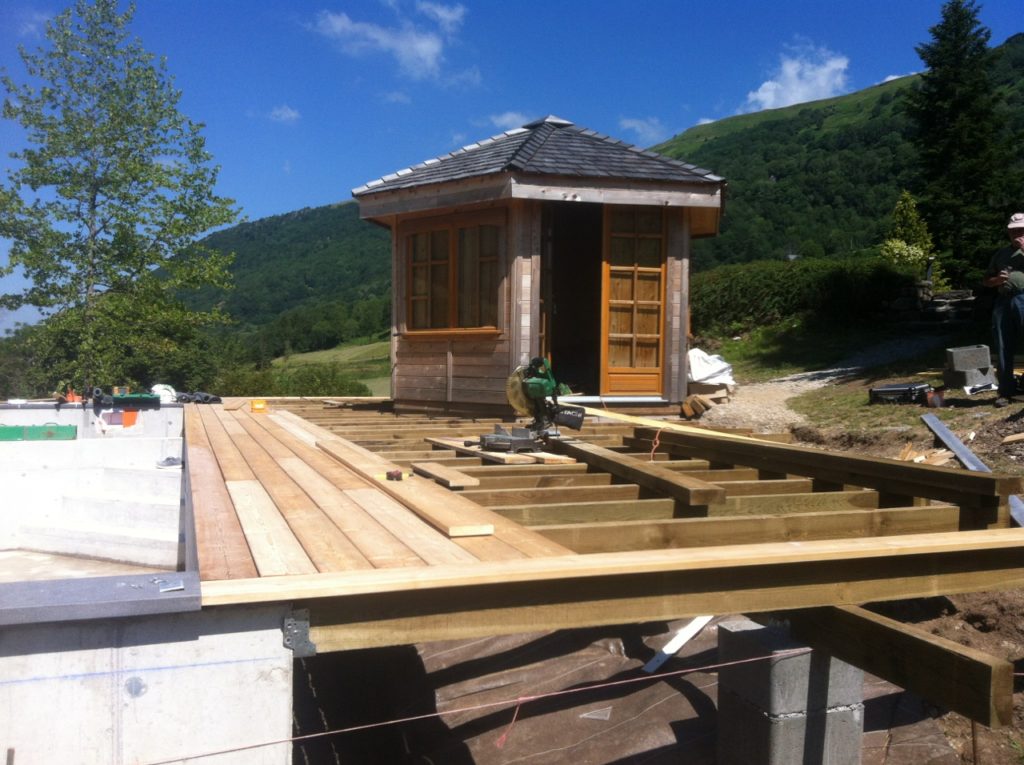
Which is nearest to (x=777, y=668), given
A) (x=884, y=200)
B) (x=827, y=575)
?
(x=827, y=575)

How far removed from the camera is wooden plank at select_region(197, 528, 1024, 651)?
8.36 ft

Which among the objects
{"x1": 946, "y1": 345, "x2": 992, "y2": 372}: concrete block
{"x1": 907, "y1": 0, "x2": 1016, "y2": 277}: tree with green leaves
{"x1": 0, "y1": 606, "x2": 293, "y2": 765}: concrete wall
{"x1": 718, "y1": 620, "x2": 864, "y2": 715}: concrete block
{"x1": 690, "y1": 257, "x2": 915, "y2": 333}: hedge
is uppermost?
{"x1": 907, "y1": 0, "x2": 1016, "y2": 277}: tree with green leaves

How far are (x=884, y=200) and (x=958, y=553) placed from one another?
5142 centimetres

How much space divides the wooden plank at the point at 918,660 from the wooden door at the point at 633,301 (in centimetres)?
445

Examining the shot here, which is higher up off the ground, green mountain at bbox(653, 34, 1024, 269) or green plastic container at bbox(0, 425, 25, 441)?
green mountain at bbox(653, 34, 1024, 269)

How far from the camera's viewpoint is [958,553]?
3426 millimetres

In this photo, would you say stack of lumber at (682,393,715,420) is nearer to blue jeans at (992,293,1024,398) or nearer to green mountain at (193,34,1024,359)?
blue jeans at (992,293,1024,398)

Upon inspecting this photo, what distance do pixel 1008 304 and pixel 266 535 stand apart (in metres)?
7.40

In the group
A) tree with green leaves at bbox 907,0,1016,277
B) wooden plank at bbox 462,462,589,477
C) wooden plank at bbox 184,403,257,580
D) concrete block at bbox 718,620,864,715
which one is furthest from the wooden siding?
tree with green leaves at bbox 907,0,1016,277

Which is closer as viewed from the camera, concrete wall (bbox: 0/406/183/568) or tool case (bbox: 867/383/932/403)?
concrete wall (bbox: 0/406/183/568)

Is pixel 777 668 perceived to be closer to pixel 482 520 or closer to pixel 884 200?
pixel 482 520

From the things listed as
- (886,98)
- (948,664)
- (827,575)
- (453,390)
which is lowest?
(948,664)

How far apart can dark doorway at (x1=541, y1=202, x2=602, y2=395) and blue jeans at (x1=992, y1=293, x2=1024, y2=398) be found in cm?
411

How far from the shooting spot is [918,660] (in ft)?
10.5
